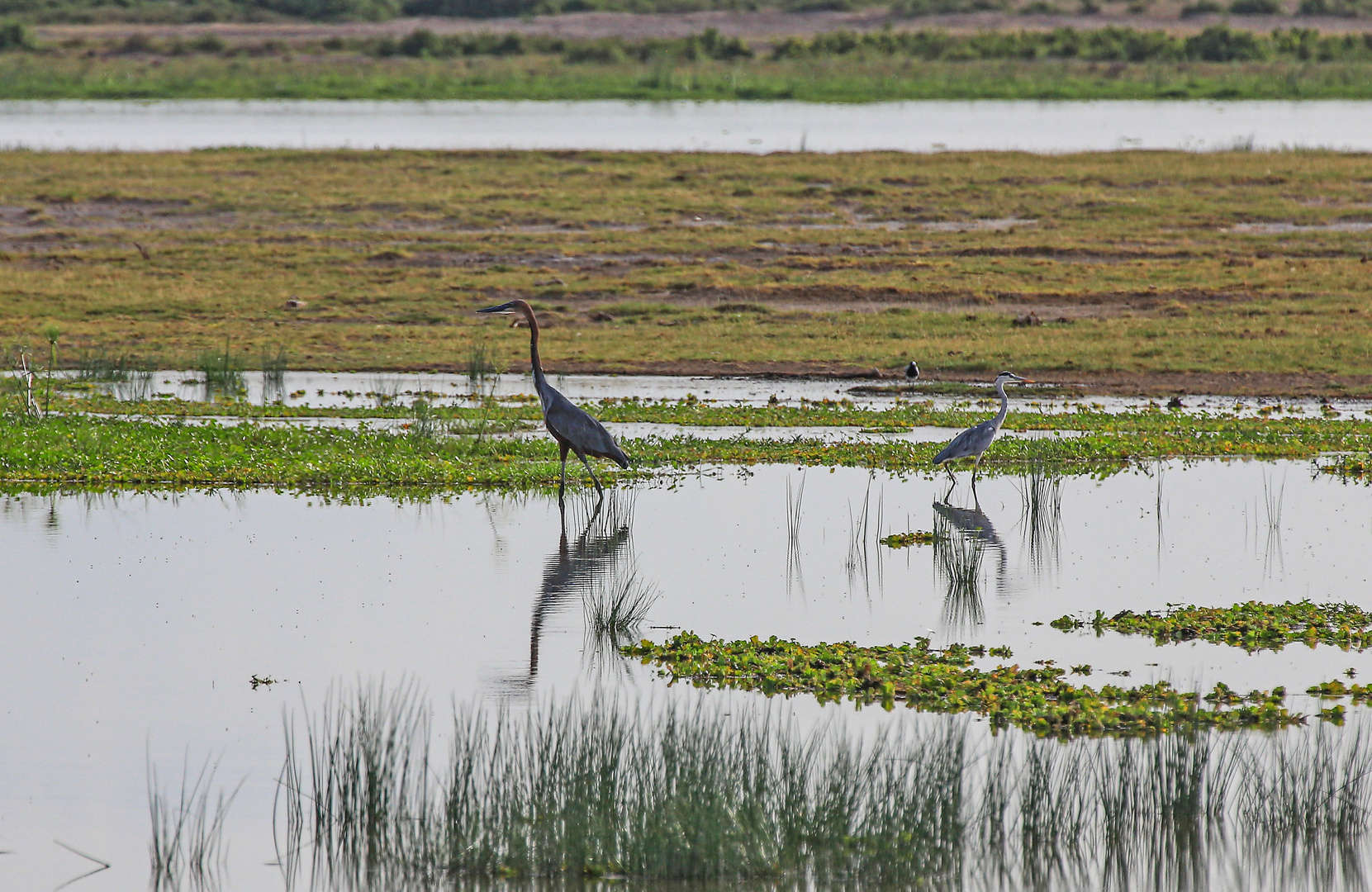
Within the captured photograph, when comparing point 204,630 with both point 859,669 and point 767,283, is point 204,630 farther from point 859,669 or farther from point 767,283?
point 767,283

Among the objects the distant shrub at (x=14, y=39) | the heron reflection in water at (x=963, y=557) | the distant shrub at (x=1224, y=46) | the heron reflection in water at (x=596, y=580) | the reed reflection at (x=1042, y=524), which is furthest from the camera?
the distant shrub at (x=14, y=39)

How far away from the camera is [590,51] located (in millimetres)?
68688

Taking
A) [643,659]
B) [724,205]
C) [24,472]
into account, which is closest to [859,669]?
[643,659]

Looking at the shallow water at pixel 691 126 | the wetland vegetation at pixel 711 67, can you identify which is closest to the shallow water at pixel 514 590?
the shallow water at pixel 691 126

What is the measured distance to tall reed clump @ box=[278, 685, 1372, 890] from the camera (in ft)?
23.4

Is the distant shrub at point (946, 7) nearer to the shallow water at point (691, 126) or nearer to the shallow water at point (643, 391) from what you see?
the shallow water at point (691, 126)

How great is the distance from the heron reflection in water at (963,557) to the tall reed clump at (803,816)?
10.7ft

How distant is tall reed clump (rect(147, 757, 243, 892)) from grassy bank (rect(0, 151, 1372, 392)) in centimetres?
1408

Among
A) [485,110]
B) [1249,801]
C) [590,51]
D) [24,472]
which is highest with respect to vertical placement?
[590,51]

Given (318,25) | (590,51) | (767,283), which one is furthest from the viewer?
(318,25)

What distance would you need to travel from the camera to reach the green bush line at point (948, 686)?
8641 mm

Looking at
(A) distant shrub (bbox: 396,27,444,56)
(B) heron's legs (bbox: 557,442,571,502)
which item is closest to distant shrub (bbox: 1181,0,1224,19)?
(A) distant shrub (bbox: 396,27,444,56)

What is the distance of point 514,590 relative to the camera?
11.8 meters

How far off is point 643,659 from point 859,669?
4.47 feet
